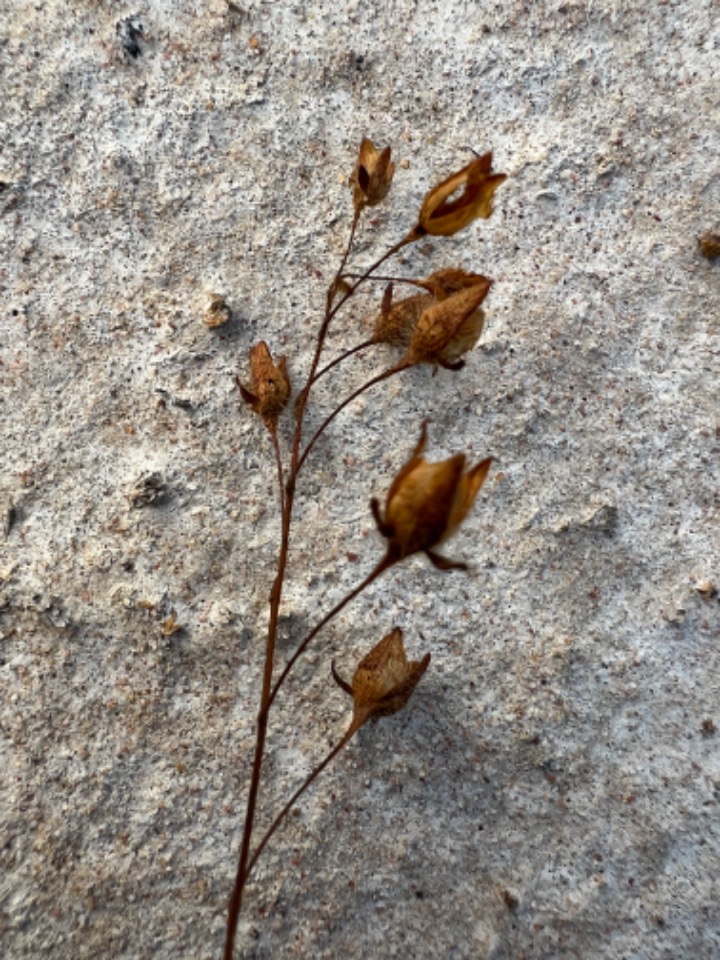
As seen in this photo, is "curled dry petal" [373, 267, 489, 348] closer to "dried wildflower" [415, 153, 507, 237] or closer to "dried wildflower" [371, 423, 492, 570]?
"dried wildflower" [415, 153, 507, 237]

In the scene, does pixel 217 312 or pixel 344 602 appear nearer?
pixel 344 602

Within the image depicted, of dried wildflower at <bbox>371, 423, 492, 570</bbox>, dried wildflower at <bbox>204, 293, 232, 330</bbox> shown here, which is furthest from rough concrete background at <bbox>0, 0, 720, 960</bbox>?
dried wildflower at <bbox>371, 423, 492, 570</bbox>

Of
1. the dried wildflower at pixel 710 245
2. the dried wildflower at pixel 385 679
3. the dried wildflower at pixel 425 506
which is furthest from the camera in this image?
the dried wildflower at pixel 710 245

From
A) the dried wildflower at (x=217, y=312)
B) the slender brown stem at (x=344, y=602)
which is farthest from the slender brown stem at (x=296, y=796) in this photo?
the dried wildflower at (x=217, y=312)

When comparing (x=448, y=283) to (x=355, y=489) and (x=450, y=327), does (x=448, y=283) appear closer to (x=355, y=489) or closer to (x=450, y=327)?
(x=450, y=327)

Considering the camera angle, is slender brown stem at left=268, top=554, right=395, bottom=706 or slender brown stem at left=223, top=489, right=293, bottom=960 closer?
slender brown stem at left=268, top=554, right=395, bottom=706

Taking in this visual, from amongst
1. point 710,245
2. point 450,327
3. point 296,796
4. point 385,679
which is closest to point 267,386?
point 450,327

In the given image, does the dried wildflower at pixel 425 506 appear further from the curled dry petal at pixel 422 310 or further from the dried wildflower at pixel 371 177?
the dried wildflower at pixel 371 177
